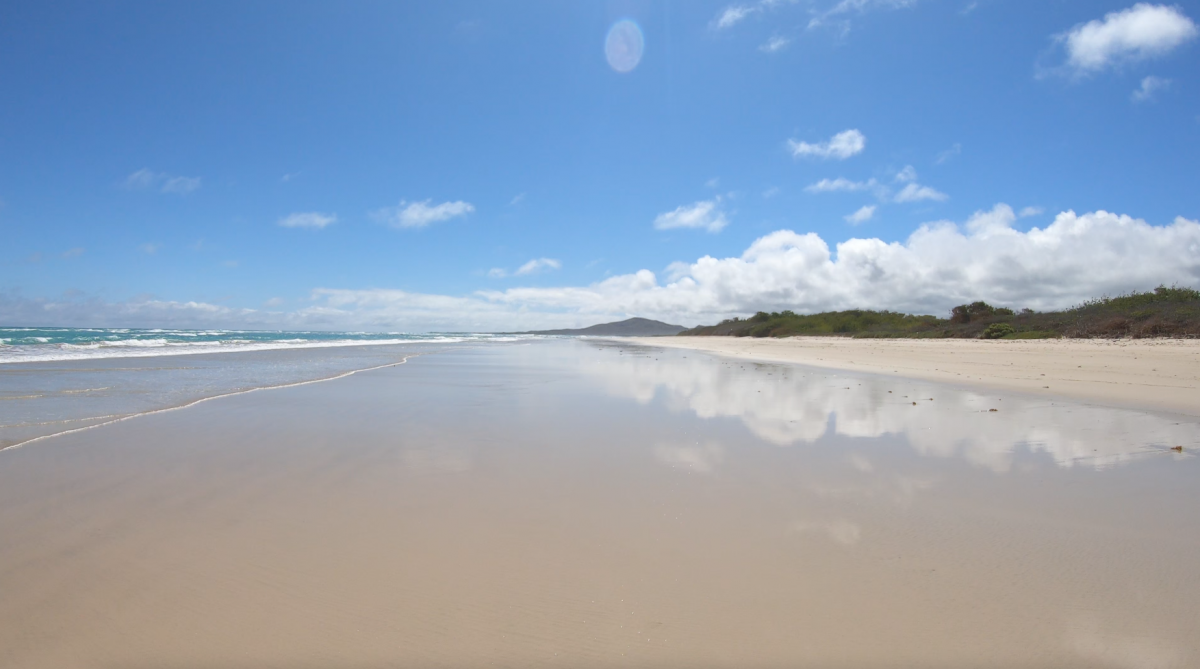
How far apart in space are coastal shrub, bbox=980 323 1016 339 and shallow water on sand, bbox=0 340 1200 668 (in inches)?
1137

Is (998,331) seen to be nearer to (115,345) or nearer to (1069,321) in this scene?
(1069,321)

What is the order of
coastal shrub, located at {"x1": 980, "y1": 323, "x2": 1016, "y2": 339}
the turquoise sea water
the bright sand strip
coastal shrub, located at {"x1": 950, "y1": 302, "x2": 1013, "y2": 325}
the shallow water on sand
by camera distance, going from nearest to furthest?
the shallow water on sand → the bright sand strip → the turquoise sea water → coastal shrub, located at {"x1": 980, "y1": 323, "x2": 1016, "y2": 339} → coastal shrub, located at {"x1": 950, "y1": 302, "x2": 1013, "y2": 325}

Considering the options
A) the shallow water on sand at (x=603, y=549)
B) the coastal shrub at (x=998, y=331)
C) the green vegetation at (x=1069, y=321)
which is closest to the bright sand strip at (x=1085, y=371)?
the green vegetation at (x=1069, y=321)

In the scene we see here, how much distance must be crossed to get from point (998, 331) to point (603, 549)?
3530 cm

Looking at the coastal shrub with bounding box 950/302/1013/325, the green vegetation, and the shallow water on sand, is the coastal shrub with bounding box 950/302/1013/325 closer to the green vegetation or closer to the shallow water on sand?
the green vegetation

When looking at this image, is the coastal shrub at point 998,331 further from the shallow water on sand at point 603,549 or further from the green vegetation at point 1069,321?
the shallow water on sand at point 603,549

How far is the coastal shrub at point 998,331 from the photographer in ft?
99.9


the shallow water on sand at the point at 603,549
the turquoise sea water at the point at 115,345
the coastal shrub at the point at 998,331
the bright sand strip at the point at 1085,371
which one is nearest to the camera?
the shallow water on sand at the point at 603,549

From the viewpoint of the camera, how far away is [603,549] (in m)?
3.11

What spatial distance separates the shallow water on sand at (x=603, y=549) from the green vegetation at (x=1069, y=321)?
22740 millimetres

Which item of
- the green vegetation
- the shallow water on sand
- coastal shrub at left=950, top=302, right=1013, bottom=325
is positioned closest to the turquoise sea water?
the shallow water on sand

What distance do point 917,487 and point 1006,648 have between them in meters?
2.23

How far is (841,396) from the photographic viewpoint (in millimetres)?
9688

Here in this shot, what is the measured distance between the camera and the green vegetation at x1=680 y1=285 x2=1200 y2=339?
2233 cm
